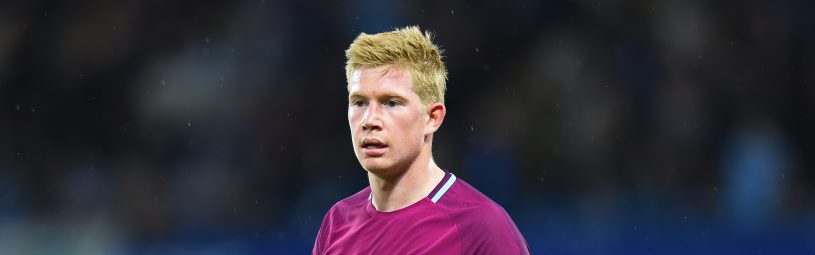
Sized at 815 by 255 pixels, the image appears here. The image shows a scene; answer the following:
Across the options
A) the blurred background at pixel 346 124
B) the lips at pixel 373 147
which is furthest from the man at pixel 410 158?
the blurred background at pixel 346 124

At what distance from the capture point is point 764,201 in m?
6.38

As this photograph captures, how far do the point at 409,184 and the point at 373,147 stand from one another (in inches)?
6.8

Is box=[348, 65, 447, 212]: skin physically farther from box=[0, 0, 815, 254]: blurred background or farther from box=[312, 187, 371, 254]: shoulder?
box=[0, 0, 815, 254]: blurred background

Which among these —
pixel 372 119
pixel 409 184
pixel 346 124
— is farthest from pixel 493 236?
pixel 346 124

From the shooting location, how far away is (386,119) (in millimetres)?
2602

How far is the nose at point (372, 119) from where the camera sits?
2.59 meters

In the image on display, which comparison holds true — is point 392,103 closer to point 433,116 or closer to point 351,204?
point 433,116

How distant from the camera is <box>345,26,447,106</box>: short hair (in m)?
2.63

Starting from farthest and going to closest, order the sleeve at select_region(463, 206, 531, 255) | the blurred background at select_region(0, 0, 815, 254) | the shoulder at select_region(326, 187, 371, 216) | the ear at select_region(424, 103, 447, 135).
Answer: the blurred background at select_region(0, 0, 815, 254) → the shoulder at select_region(326, 187, 371, 216) → the ear at select_region(424, 103, 447, 135) → the sleeve at select_region(463, 206, 531, 255)

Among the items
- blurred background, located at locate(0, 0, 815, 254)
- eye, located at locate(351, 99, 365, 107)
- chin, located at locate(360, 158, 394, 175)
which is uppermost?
blurred background, located at locate(0, 0, 815, 254)

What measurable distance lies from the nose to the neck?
Result: 0.17 meters

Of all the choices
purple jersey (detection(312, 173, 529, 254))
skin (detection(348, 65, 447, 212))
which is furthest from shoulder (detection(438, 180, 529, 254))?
skin (detection(348, 65, 447, 212))

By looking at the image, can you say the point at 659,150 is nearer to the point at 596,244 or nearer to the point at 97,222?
the point at 596,244

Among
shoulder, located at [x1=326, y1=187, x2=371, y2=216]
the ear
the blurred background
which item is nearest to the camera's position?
the ear
